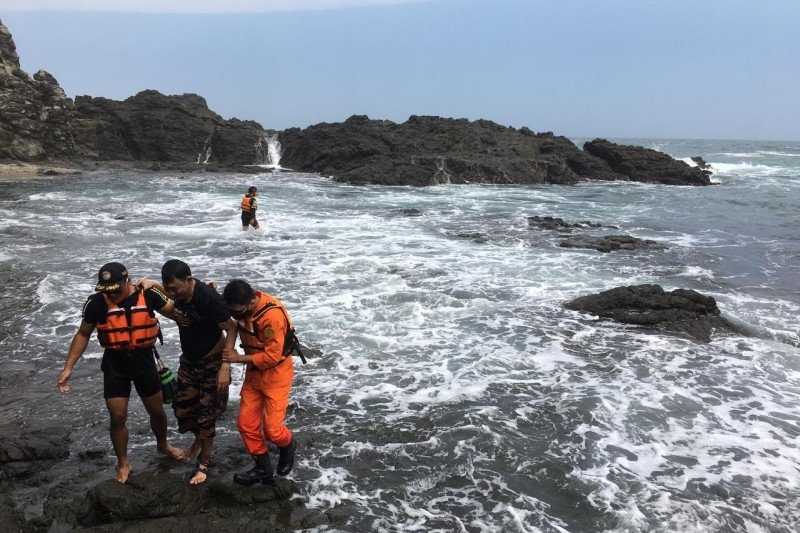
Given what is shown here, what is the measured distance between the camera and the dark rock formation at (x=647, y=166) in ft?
124

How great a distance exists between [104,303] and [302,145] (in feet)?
131

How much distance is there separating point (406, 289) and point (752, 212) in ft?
64.8

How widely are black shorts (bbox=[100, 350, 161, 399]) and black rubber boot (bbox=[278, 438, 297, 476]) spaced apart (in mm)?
1183

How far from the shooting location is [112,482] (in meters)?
4.17

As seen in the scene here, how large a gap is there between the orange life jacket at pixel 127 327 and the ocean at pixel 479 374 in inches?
49.0

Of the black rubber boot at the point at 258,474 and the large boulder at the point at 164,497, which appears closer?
the large boulder at the point at 164,497

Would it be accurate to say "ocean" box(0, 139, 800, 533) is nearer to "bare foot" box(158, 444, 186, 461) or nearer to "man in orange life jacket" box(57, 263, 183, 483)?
"bare foot" box(158, 444, 186, 461)

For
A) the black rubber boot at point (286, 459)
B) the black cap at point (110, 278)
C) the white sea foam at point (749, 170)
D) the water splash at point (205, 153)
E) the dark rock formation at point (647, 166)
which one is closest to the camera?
the black cap at point (110, 278)

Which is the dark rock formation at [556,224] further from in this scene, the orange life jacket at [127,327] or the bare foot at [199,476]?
the orange life jacket at [127,327]

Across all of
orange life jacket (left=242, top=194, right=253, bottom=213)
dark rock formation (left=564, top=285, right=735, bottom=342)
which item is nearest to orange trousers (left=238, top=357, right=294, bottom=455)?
dark rock formation (left=564, top=285, right=735, bottom=342)

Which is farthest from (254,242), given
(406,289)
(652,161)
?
(652,161)

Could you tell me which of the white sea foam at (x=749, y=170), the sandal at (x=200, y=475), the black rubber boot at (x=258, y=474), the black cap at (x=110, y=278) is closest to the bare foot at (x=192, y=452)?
the sandal at (x=200, y=475)

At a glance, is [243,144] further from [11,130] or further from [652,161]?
[652,161]

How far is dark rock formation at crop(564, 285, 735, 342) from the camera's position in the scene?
344 inches
